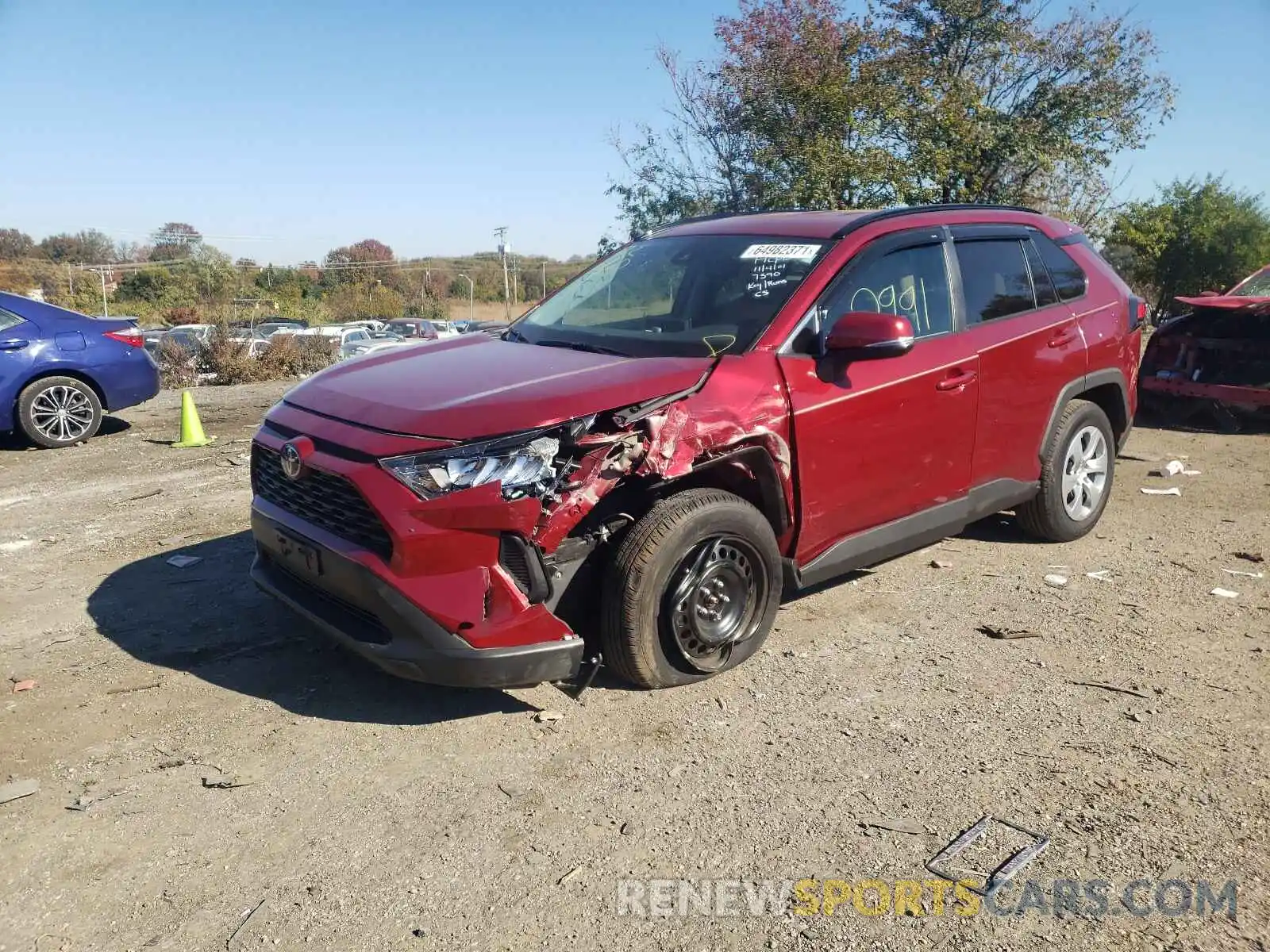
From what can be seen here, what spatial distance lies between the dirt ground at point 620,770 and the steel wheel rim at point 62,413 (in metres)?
4.24

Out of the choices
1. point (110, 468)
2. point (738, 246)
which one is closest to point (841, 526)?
point (738, 246)

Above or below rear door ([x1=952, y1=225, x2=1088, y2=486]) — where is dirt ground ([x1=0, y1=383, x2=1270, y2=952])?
below

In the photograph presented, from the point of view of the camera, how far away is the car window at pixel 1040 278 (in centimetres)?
537

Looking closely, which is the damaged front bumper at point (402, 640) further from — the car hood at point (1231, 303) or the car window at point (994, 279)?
the car hood at point (1231, 303)

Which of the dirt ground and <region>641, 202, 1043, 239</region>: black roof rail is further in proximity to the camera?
<region>641, 202, 1043, 239</region>: black roof rail

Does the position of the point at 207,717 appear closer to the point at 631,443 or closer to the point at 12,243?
the point at 631,443

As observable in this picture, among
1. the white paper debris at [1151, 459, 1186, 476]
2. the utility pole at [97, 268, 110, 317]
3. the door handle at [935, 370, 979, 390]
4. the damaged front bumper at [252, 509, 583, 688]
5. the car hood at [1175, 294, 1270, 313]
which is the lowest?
the white paper debris at [1151, 459, 1186, 476]

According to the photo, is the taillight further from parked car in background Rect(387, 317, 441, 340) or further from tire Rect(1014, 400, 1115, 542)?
parked car in background Rect(387, 317, 441, 340)

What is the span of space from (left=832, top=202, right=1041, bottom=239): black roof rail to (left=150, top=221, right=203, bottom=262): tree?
236 feet

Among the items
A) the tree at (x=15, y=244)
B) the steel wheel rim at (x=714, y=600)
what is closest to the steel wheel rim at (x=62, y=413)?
the steel wheel rim at (x=714, y=600)

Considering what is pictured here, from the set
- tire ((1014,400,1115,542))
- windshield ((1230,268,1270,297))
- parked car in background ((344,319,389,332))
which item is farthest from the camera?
parked car in background ((344,319,389,332))

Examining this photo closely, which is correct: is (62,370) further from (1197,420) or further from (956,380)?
(1197,420)

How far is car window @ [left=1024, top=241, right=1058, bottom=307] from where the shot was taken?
5.37m

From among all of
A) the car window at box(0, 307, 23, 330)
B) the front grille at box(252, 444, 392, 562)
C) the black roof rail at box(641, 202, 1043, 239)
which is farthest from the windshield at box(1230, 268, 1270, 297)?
the car window at box(0, 307, 23, 330)
